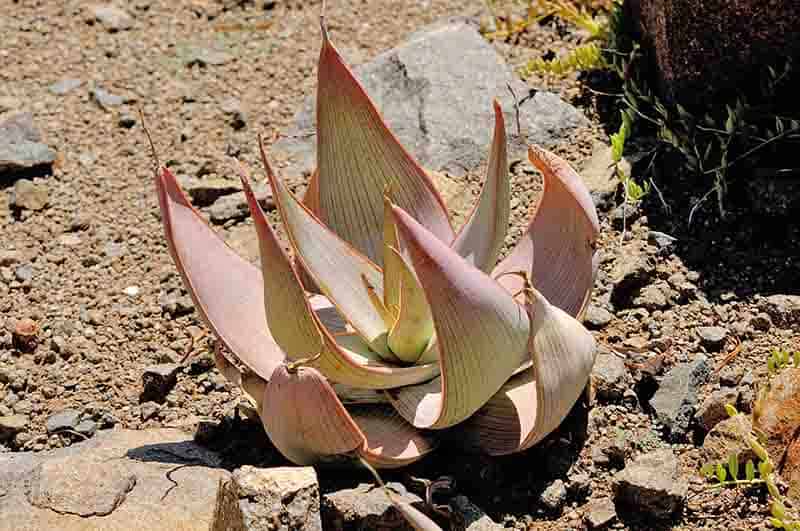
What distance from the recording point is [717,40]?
2971mm

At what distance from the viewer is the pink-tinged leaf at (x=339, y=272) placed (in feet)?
7.91

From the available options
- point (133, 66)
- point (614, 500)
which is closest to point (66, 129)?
point (133, 66)

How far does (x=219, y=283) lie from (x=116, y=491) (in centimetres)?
46

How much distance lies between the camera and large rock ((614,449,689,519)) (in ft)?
7.28

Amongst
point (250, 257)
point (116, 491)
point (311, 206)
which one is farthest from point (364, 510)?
point (250, 257)

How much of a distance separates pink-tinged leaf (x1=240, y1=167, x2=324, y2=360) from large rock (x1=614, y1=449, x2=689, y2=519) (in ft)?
2.11

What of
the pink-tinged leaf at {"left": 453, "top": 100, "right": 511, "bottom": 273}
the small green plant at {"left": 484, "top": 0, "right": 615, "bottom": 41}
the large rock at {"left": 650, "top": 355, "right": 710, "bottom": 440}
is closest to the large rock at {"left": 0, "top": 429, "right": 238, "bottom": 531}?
the pink-tinged leaf at {"left": 453, "top": 100, "right": 511, "bottom": 273}

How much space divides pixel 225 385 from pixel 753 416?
3.99 ft

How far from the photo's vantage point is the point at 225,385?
2824 mm

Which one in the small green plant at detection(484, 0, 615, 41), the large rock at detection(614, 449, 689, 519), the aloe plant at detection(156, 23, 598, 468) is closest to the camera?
the aloe plant at detection(156, 23, 598, 468)

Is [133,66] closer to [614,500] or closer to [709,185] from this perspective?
[709,185]

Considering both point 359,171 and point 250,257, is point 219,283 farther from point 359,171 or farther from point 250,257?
point 250,257

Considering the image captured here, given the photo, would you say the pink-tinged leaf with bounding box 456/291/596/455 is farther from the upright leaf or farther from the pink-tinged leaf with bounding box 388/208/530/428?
the upright leaf

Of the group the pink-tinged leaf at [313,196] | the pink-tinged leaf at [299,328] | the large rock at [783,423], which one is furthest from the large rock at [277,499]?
the large rock at [783,423]
